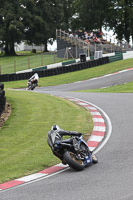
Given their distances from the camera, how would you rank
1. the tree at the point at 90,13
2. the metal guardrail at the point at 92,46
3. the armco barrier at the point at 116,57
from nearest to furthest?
the armco barrier at the point at 116,57 → the metal guardrail at the point at 92,46 → the tree at the point at 90,13

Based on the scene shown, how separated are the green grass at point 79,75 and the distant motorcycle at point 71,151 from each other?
25.0 m

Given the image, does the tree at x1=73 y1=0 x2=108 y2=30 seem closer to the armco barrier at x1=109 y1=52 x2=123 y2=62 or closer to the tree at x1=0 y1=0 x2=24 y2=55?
the tree at x1=0 y1=0 x2=24 y2=55

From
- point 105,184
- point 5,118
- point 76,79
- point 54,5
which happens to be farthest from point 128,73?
point 54,5

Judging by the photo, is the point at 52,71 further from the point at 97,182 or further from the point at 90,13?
the point at 90,13

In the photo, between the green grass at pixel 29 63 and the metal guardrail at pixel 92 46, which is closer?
→ the green grass at pixel 29 63

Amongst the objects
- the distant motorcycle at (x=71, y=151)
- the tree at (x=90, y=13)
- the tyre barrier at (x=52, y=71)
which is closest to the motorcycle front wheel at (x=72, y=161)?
the distant motorcycle at (x=71, y=151)

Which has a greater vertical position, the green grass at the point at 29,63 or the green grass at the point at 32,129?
the green grass at the point at 29,63

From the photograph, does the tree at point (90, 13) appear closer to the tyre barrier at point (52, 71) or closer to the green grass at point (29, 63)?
the green grass at point (29, 63)

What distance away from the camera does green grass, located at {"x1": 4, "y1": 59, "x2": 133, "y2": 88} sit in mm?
34000

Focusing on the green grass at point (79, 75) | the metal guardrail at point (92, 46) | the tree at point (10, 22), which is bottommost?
the green grass at point (79, 75)

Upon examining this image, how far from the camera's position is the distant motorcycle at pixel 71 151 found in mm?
7844

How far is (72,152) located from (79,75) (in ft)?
90.0

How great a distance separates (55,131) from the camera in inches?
331

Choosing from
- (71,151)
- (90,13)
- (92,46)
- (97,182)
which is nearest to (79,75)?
(92,46)
